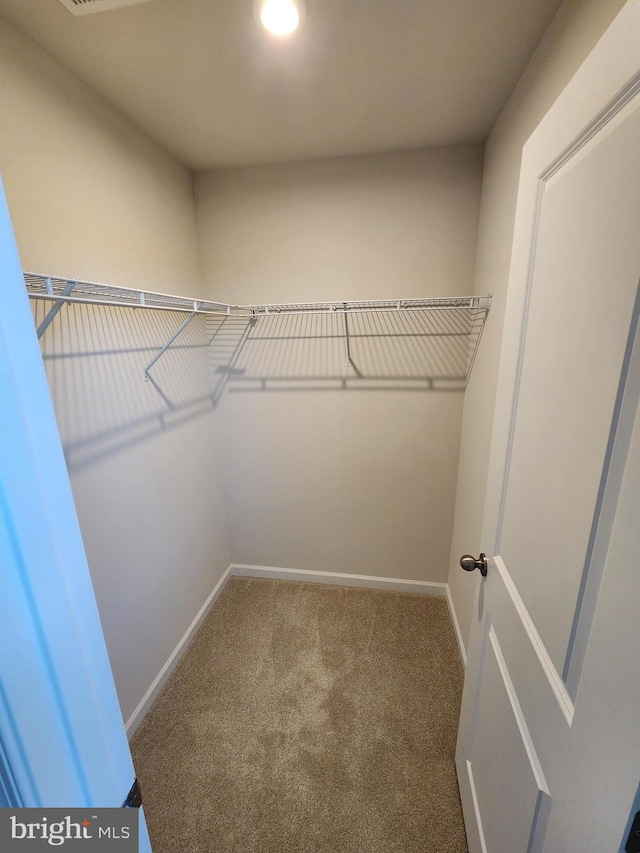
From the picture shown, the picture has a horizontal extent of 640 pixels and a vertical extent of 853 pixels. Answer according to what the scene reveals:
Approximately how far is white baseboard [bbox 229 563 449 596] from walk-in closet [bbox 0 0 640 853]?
0.03 meters

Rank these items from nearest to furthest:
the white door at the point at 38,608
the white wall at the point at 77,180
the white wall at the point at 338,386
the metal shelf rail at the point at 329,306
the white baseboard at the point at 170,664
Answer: the white door at the point at 38,608
the white wall at the point at 77,180
the metal shelf rail at the point at 329,306
the white baseboard at the point at 170,664
the white wall at the point at 338,386

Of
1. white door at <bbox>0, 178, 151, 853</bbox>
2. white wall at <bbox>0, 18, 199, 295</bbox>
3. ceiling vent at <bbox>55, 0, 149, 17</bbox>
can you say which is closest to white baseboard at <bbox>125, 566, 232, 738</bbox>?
white door at <bbox>0, 178, 151, 853</bbox>

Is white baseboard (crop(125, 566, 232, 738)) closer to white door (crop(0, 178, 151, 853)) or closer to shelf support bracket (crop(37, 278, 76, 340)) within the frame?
white door (crop(0, 178, 151, 853))

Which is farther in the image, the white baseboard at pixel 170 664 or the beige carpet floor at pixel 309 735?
the white baseboard at pixel 170 664

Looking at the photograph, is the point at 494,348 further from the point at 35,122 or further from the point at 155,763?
the point at 155,763

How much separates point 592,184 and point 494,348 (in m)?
0.88

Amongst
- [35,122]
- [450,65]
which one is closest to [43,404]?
[35,122]

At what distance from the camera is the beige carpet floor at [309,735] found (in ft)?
3.87

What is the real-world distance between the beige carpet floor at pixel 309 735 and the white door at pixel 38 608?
1.06m

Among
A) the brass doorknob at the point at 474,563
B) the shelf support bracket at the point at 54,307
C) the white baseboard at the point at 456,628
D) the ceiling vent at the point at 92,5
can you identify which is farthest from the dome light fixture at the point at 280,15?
the white baseboard at the point at 456,628

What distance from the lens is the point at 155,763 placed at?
138cm

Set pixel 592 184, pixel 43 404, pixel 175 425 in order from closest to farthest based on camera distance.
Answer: pixel 43 404 < pixel 592 184 < pixel 175 425

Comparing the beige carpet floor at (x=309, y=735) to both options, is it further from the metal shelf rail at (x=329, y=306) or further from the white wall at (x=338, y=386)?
the metal shelf rail at (x=329, y=306)

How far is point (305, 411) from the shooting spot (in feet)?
6.79
